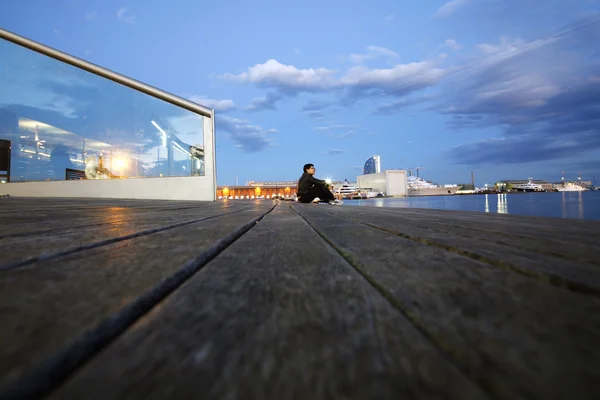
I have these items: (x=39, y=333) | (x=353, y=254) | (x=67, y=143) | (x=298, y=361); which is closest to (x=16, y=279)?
(x=39, y=333)

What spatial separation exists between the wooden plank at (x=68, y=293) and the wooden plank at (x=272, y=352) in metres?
0.05

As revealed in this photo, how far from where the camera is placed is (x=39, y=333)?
326 mm

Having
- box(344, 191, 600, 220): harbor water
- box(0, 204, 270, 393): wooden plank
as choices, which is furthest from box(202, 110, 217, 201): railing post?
box(0, 204, 270, 393): wooden plank

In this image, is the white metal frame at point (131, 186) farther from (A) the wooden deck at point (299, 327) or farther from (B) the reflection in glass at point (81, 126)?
(A) the wooden deck at point (299, 327)

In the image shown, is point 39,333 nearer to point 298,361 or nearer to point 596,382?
point 298,361

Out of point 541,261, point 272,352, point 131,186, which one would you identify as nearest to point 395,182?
point 131,186

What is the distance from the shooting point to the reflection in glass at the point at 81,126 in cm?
605

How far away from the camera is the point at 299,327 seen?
1.19 ft

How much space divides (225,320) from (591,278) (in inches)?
23.6

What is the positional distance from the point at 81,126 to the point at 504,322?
7.53m

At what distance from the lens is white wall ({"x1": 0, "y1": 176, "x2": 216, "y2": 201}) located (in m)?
6.12

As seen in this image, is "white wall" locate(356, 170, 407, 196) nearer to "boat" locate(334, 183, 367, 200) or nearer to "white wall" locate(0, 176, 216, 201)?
"boat" locate(334, 183, 367, 200)

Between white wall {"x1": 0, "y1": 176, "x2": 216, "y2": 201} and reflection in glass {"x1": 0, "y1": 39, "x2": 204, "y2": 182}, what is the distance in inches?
5.0

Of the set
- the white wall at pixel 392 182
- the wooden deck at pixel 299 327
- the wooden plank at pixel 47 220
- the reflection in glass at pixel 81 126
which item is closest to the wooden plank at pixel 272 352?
the wooden deck at pixel 299 327
